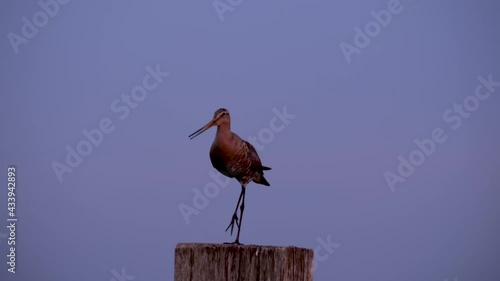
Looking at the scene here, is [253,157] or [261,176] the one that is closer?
[253,157]

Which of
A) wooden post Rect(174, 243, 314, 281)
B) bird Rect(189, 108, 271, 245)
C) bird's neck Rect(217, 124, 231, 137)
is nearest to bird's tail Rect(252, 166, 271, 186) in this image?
bird Rect(189, 108, 271, 245)

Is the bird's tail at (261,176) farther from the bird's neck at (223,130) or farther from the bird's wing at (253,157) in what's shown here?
the bird's neck at (223,130)

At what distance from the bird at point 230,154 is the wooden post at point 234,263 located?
124 inches

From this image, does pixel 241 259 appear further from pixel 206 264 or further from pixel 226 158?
pixel 226 158

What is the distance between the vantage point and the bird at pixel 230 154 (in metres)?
7.29

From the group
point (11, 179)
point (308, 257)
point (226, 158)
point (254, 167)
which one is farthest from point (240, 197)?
point (11, 179)

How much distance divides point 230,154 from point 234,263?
3.53 meters

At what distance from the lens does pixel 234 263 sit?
3850 millimetres

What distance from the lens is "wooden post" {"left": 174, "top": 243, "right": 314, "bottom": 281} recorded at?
383 cm

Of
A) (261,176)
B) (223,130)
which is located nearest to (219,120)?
(223,130)

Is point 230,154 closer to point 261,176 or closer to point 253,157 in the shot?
point 253,157

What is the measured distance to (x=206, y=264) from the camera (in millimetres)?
3867

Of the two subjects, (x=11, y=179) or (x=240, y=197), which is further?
(x=11, y=179)

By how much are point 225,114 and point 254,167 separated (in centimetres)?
122
